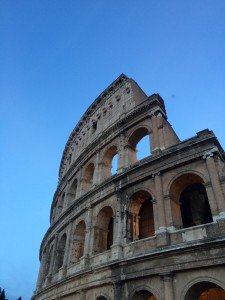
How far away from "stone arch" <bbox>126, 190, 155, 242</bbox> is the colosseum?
4cm

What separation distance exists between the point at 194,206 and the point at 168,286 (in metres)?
3.61

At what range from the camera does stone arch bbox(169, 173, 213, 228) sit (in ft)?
34.1

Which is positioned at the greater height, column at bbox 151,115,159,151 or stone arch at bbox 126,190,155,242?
column at bbox 151,115,159,151

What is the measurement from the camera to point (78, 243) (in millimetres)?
14453

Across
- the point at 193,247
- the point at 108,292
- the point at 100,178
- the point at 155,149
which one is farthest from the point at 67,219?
the point at 193,247

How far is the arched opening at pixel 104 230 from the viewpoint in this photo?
12.6m

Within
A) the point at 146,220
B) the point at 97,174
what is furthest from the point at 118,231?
the point at 97,174

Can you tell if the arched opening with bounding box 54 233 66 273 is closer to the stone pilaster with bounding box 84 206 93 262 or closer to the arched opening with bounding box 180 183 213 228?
the stone pilaster with bounding box 84 206 93 262

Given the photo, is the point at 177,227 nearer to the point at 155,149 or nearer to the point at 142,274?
the point at 142,274

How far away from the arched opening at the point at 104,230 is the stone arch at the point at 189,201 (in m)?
3.63

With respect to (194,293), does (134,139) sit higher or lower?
higher

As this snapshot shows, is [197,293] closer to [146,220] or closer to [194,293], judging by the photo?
[194,293]

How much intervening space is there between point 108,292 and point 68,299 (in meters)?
3.45

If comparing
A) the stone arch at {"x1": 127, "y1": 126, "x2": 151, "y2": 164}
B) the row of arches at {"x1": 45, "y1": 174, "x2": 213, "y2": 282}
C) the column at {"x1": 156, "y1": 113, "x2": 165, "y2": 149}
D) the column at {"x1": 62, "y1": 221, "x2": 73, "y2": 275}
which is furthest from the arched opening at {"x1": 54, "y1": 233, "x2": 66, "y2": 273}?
the column at {"x1": 156, "y1": 113, "x2": 165, "y2": 149}
